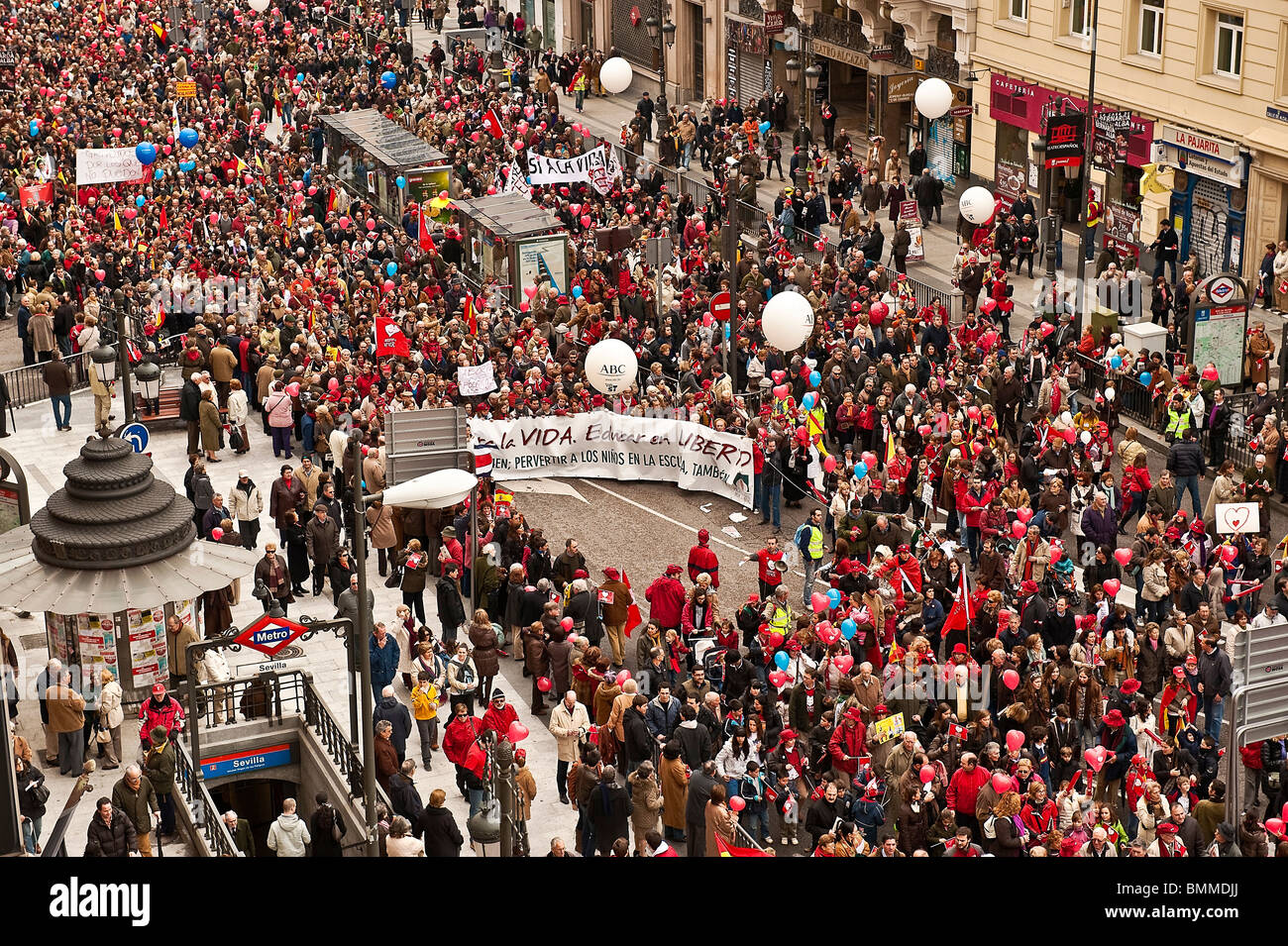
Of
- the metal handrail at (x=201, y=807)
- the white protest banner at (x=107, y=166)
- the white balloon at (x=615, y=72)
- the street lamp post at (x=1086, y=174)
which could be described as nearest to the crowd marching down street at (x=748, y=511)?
the metal handrail at (x=201, y=807)

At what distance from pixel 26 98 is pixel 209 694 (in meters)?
38.3

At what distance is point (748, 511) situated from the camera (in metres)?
26.2

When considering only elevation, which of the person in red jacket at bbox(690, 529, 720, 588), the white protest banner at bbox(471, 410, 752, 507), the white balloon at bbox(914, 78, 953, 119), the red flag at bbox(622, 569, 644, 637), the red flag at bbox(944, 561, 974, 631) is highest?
the white balloon at bbox(914, 78, 953, 119)

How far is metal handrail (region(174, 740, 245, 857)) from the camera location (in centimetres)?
1568

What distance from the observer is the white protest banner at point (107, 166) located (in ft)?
120

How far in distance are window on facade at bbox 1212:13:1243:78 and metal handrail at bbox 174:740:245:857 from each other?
24903 mm

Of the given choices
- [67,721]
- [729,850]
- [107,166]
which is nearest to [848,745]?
[729,850]

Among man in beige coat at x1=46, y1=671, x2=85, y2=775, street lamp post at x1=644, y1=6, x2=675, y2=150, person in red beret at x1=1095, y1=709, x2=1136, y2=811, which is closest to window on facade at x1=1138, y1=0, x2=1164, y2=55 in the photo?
street lamp post at x1=644, y1=6, x2=675, y2=150

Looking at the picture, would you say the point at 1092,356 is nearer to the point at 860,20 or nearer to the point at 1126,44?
the point at 1126,44

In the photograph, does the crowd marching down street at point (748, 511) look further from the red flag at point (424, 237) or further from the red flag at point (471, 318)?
the red flag at point (471, 318)

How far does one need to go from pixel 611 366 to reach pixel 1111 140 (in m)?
14.2

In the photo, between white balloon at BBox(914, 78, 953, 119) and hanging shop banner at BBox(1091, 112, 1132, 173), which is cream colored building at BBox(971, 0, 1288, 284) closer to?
hanging shop banner at BBox(1091, 112, 1132, 173)

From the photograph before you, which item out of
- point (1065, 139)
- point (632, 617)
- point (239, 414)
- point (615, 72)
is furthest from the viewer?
point (615, 72)

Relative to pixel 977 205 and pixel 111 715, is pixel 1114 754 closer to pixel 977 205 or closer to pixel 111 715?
pixel 111 715
